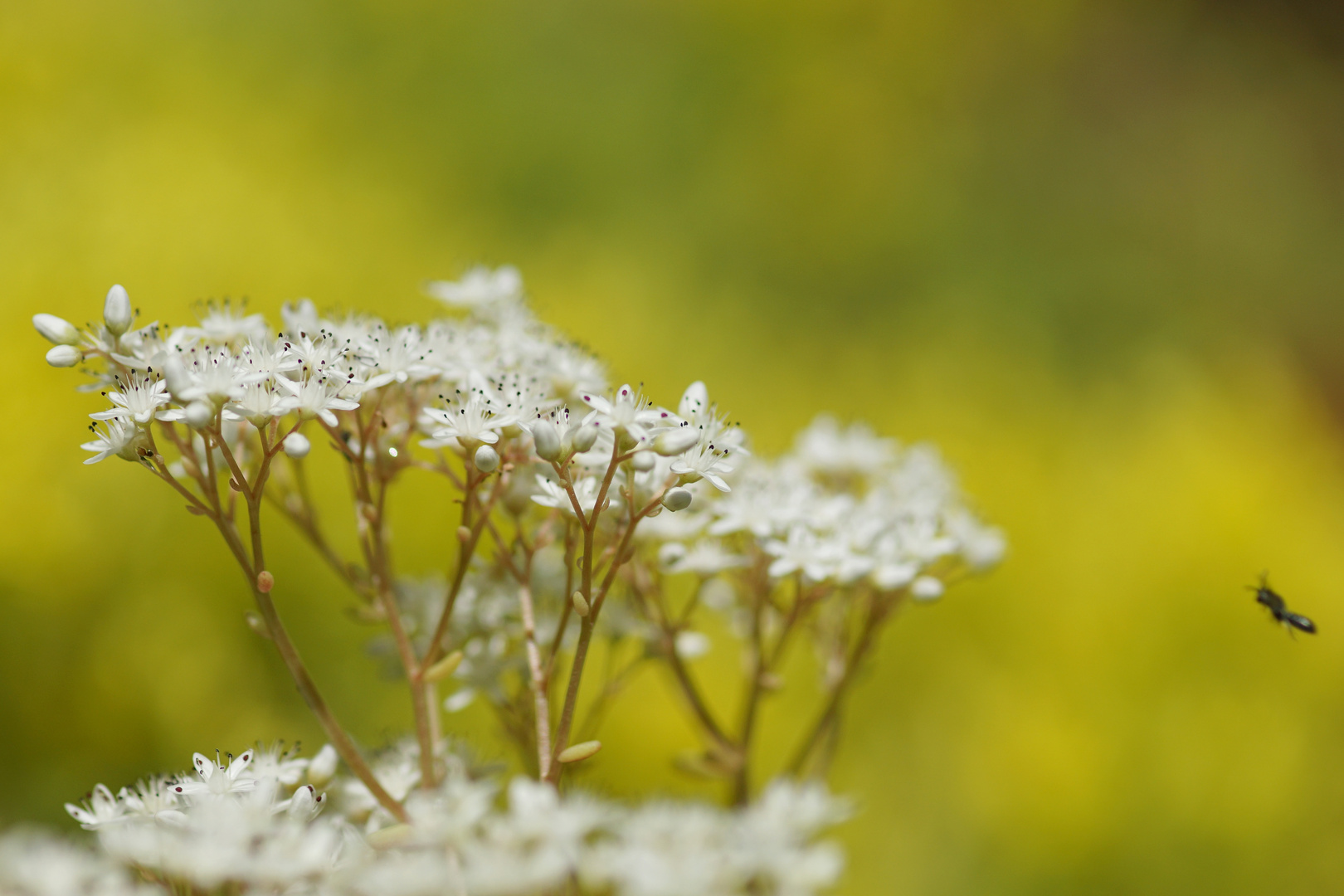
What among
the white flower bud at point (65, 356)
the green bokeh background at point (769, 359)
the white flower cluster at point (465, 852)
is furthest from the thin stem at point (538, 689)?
the green bokeh background at point (769, 359)

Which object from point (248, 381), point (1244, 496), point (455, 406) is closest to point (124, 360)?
point (248, 381)

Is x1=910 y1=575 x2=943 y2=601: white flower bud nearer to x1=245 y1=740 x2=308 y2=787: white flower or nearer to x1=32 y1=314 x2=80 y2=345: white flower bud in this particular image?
x1=245 y1=740 x2=308 y2=787: white flower

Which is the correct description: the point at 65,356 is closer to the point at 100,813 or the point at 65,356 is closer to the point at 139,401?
the point at 139,401

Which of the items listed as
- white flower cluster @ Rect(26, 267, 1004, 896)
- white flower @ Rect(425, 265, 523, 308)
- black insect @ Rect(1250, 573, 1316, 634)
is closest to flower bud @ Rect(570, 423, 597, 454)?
white flower cluster @ Rect(26, 267, 1004, 896)

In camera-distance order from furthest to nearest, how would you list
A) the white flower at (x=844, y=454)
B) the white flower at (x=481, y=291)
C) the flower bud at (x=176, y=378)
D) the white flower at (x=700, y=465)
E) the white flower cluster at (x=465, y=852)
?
the white flower at (x=844, y=454) < the white flower at (x=481, y=291) < the white flower at (x=700, y=465) < the flower bud at (x=176, y=378) < the white flower cluster at (x=465, y=852)

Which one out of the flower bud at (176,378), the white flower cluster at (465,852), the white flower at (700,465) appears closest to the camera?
the white flower cluster at (465,852)

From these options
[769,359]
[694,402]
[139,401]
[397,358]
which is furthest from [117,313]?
[769,359]

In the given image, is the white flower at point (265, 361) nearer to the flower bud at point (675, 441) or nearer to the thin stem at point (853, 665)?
the flower bud at point (675, 441)
